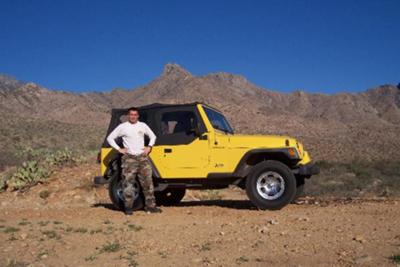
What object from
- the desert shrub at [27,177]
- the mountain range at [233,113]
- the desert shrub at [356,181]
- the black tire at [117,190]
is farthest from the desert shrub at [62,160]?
the black tire at [117,190]

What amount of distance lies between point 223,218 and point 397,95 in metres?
115

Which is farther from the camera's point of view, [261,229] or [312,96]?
[312,96]

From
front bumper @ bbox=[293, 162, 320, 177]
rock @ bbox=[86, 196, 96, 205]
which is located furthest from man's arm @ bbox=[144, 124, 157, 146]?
rock @ bbox=[86, 196, 96, 205]

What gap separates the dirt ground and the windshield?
1501 millimetres

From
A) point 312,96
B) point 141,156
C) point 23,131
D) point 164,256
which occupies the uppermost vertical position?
point 312,96

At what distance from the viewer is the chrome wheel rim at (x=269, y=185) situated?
841 cm

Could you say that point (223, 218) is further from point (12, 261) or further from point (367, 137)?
point (367, 137)

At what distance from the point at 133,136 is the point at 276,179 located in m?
2.58

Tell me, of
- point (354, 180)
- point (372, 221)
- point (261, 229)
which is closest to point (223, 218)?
point (261, 229)

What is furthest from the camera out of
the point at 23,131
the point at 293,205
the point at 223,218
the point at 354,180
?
the point at 23,131

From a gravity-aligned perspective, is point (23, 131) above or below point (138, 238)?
above

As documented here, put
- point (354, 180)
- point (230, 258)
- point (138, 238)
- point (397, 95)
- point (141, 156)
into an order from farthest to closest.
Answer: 1. point (397, 95)
2. point (354, 180)
3. point (141, 156)
4. point (138, 238)
5. point (230, 258)

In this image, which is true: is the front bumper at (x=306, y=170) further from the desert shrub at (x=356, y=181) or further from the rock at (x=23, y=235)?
the desert shrub at (x=356, y=181)

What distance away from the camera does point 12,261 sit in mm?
5422
